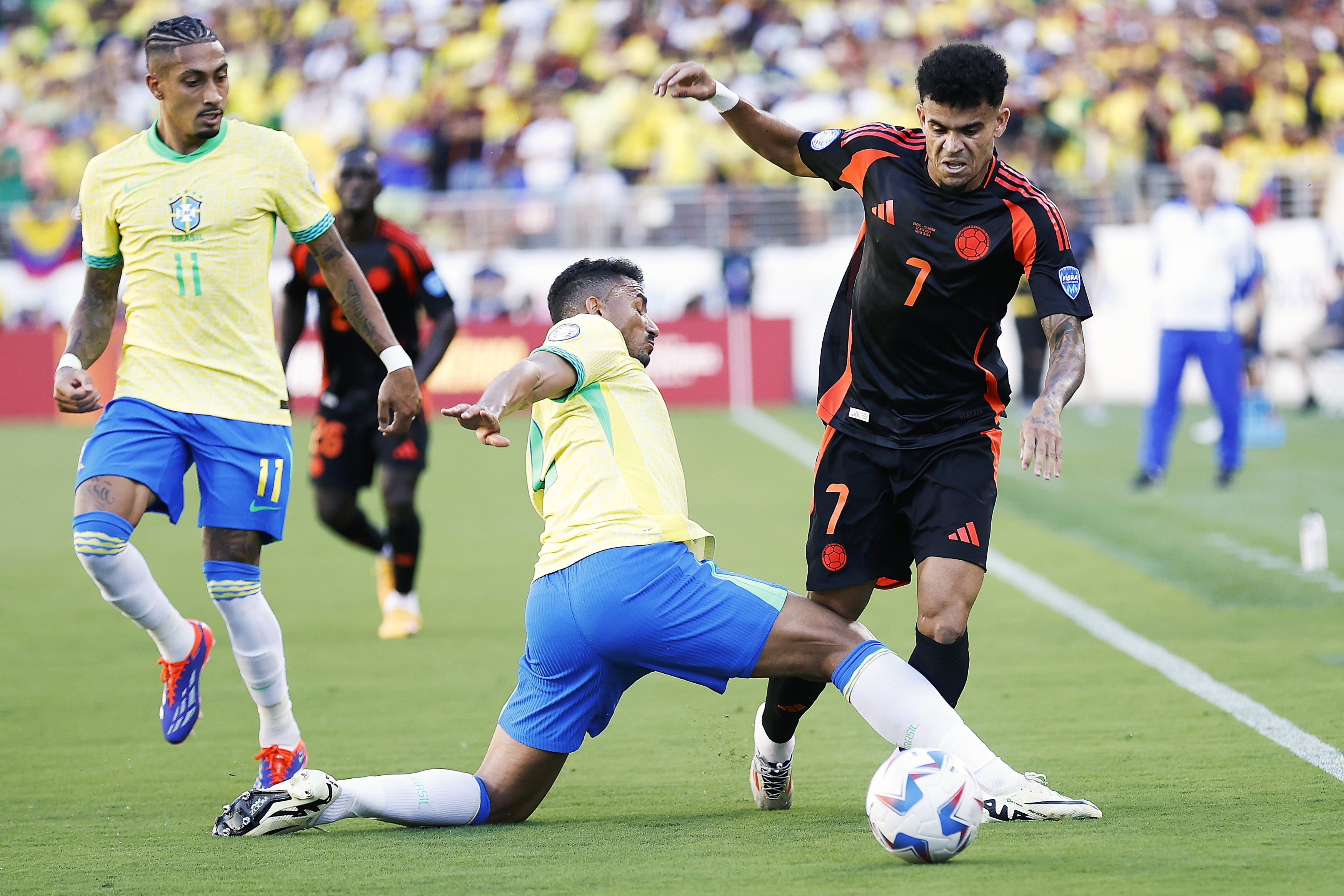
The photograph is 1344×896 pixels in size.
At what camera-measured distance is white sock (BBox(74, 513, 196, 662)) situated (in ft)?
15.1

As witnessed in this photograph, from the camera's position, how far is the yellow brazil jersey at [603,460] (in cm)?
406

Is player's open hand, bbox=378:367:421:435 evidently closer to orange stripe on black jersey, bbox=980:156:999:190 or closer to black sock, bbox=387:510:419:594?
orange stripe on black jersey, bbox=980:156:999:190

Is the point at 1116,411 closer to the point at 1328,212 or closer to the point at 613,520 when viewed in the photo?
the point at 1328,212

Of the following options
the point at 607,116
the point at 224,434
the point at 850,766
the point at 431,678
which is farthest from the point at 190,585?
the point at 607,116

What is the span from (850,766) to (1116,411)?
15114mm

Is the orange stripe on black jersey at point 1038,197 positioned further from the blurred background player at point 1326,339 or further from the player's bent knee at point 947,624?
the blurred background player at point 1326,339

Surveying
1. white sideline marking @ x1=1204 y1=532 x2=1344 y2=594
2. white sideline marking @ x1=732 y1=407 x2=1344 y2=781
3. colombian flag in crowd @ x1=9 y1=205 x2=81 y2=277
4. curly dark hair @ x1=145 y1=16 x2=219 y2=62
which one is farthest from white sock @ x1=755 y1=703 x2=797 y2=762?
colombian flag in crowd @ x1=9 y1=205 x2=81 y2=277

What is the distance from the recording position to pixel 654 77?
74.7ft

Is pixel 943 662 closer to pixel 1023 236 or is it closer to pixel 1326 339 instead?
pixel 1023 236

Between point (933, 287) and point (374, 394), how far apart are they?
160 inches

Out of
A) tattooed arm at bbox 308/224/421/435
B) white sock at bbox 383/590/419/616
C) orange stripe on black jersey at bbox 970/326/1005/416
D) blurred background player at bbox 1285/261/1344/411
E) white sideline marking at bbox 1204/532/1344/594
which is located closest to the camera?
orange stripe on black jersey at bbox 970/326/1005/416

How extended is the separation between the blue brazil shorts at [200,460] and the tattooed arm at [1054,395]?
90.4 inches

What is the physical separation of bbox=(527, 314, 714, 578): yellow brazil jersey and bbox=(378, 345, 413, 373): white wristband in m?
0.77

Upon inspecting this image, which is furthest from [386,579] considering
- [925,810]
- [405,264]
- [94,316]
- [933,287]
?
[925,810]
